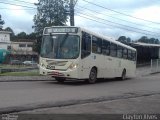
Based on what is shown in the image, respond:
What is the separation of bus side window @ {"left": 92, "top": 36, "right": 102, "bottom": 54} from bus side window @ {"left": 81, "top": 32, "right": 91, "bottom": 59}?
0.68 m

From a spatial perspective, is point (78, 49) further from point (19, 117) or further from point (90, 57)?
point (19, 117)

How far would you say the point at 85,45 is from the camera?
22.1m

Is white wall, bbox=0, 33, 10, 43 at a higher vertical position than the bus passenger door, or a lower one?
higher

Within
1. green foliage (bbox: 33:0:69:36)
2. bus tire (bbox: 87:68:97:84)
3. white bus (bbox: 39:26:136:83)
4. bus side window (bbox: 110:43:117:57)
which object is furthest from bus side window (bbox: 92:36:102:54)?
green foliage (bbox: 33:0:69:36)

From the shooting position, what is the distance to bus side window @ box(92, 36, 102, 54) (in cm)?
2355

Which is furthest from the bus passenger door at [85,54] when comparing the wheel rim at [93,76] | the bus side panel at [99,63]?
the bus side panel at [99,63]

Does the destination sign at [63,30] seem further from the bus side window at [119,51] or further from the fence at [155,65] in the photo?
the fence at [155,65]

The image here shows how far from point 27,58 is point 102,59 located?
83529 mm

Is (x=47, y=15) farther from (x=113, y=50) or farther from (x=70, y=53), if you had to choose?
(x=70, y=53)

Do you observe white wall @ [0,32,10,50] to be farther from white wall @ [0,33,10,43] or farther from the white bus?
the white bus

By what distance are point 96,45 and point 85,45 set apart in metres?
2.04

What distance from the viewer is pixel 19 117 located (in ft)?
32.0

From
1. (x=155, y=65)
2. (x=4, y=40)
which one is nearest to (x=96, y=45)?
(x=155, y=65)

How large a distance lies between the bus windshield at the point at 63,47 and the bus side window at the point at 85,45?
435 mm
